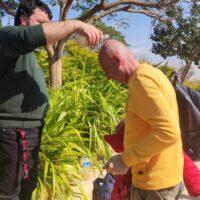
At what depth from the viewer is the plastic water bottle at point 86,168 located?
5.21m

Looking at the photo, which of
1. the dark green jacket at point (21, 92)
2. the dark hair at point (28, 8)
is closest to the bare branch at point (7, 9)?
the dark hair at point (28, 8)

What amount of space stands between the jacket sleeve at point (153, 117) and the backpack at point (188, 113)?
0.44m

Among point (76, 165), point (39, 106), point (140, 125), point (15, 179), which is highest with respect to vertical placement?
point (140, 125)

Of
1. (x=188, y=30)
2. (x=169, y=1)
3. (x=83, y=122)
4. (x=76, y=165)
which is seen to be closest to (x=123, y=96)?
(x=83, y=122)

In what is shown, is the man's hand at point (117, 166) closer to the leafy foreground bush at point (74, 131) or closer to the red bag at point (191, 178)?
the red bag at point (191, 178)

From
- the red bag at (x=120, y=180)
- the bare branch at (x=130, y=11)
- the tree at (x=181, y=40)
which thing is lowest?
the tree at (x=181, y=40)

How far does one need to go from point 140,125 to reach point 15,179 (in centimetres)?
116

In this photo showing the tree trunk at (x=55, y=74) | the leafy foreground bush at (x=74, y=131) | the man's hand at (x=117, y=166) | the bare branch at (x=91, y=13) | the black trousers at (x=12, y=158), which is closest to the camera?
the man's hand at (x=117, y=166)

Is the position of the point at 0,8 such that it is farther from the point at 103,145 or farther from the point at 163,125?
the point at 163,125

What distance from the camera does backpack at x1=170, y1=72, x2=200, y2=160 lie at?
272 centimetres

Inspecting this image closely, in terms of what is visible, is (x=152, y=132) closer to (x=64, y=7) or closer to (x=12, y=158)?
(x=12, y=158)

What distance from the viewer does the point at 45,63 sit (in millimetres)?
9422

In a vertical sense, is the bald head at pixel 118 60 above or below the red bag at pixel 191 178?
above

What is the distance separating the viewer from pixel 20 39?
256 cm
